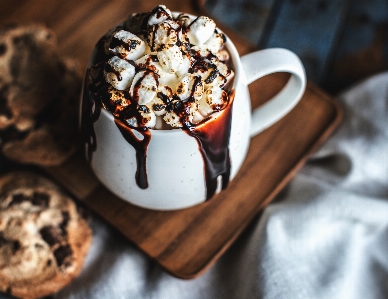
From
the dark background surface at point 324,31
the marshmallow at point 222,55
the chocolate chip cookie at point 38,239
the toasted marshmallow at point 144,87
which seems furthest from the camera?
the dark background surface at point 324,31

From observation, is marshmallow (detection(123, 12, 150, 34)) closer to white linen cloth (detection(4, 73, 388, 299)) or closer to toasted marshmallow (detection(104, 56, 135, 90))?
toasted marshmallow (detection(104, 56, 135, 90))

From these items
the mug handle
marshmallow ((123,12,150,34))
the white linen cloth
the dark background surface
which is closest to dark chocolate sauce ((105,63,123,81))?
marshmallow ((123,12,150,34))

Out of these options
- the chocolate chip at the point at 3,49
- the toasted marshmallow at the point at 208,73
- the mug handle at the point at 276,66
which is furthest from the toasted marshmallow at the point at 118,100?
the chocolate chip at the point at 3,49

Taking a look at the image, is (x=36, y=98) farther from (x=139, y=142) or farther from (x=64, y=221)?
(x=139, y=142)

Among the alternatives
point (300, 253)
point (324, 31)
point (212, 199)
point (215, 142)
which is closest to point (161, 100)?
point (215, 142)

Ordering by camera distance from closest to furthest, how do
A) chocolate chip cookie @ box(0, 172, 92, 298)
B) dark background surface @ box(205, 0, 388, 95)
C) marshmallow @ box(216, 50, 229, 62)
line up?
marshmallow @ box(216, 50, 229, 62), chocolate chip cookie @ box(0, 172, 92, 298), dark background surface @ box(205, 0, 388, 95)

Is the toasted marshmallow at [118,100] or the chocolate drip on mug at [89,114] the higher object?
the toasted marshmallow at [118,100]

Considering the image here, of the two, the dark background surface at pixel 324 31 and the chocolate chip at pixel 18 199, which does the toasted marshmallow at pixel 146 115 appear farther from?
the dark background surface at pixel 324 31
